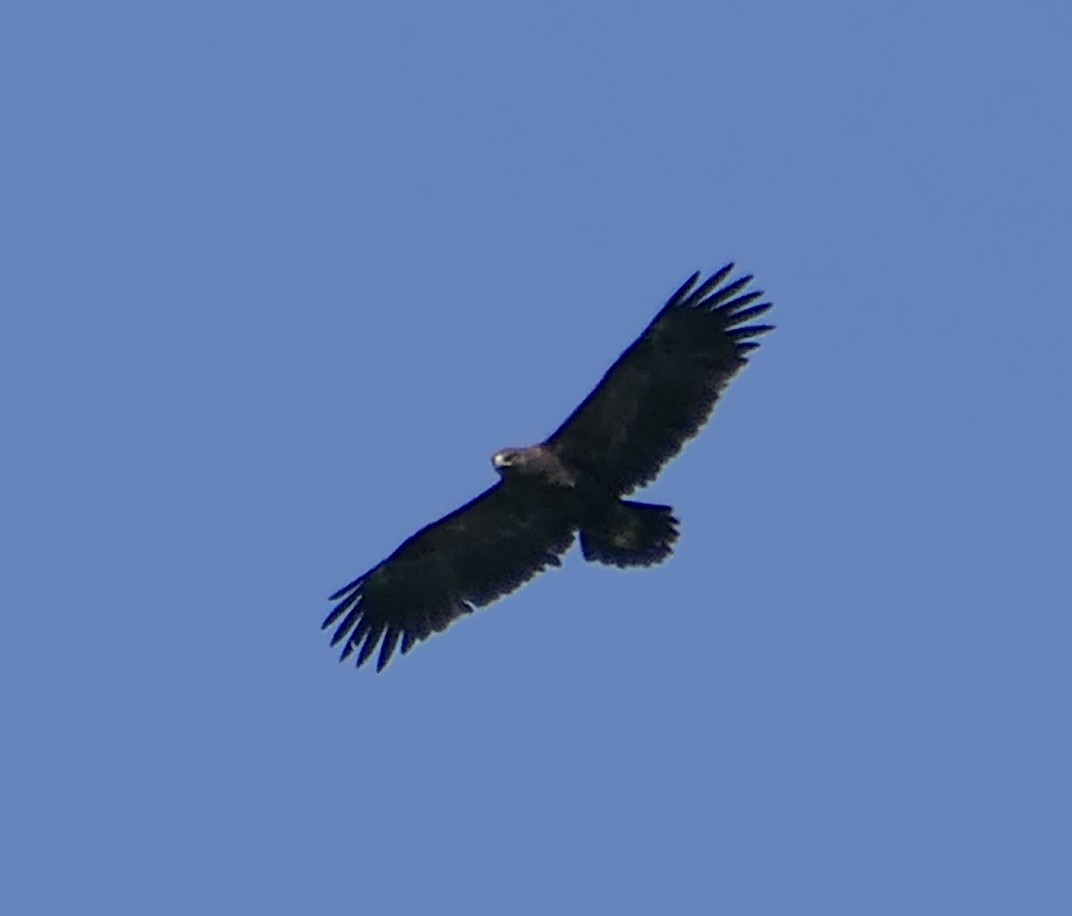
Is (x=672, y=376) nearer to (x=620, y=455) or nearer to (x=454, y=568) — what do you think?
(x=620, y=455)

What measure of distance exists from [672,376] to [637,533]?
1.53 m

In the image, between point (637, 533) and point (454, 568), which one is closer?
point (637, 533)

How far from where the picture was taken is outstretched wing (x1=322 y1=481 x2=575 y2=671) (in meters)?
24.6

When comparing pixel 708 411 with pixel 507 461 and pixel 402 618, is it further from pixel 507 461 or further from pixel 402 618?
pixel 402 618

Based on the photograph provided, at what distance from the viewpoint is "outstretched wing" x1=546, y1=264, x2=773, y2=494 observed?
77.3 ft

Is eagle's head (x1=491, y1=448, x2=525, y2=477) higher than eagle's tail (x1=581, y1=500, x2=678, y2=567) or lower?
higher

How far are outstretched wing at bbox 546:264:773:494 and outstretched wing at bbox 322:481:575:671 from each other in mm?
966

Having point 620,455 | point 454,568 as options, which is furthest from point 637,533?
point 454,568

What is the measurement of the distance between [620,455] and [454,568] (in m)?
2.45

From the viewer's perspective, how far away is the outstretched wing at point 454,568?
24.6 m

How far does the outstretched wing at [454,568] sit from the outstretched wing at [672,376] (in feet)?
3.17

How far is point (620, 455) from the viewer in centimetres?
2375

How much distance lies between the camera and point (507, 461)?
23.7 m

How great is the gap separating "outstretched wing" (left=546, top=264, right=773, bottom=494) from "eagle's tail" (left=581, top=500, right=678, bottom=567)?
44 centimetres
